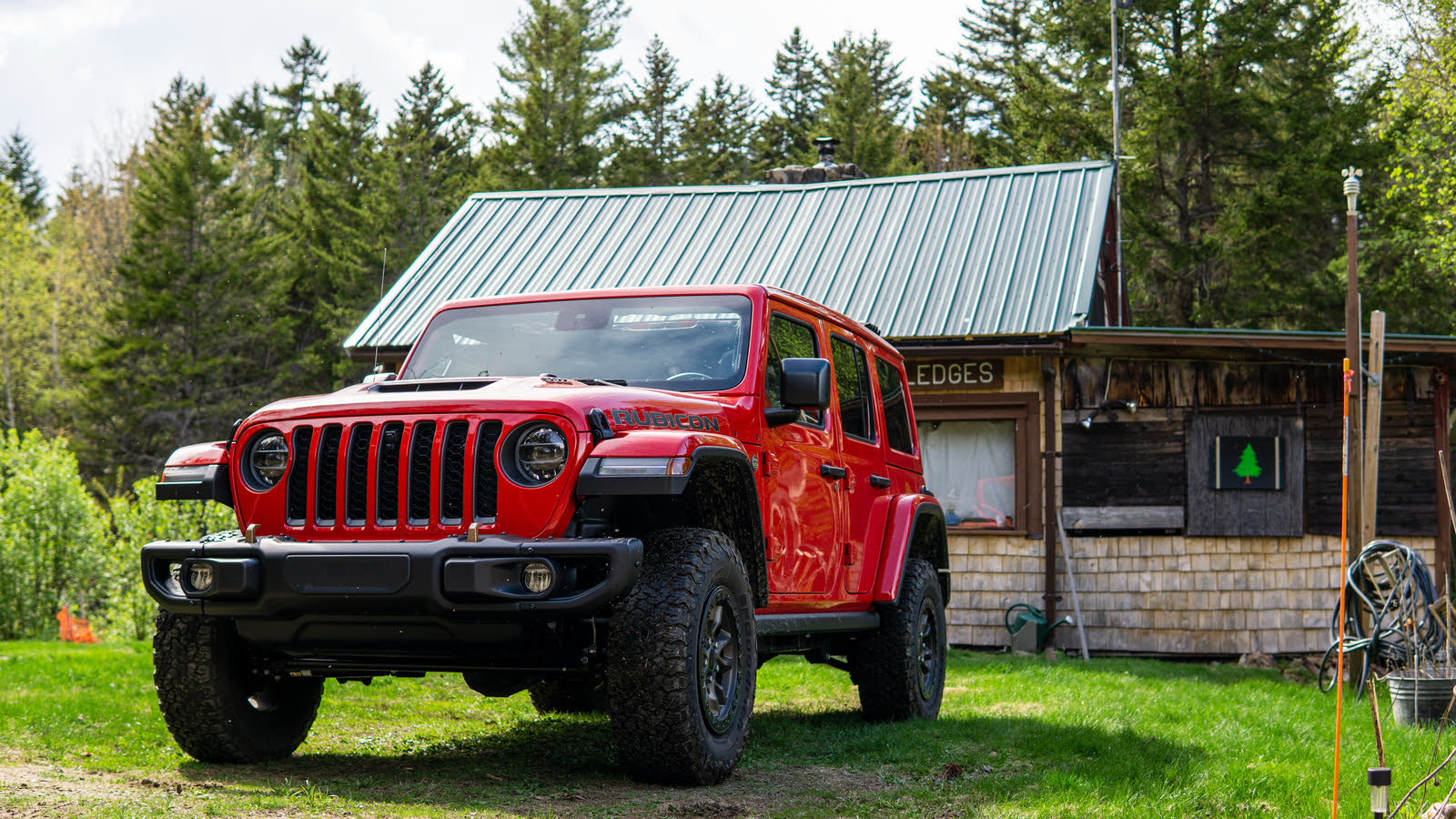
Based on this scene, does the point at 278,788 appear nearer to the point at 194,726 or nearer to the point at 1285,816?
the point at 194,726

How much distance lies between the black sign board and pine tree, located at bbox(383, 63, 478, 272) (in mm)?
24895

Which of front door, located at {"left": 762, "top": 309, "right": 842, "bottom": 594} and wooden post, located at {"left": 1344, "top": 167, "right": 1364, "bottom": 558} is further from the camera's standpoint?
wooden post, located at {"left": 1344, "top": 167, "right": 1364, "bottom": 558}

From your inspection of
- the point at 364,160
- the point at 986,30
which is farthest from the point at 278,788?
the point at 986,30

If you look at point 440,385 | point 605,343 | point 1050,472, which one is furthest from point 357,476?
point 1050,472

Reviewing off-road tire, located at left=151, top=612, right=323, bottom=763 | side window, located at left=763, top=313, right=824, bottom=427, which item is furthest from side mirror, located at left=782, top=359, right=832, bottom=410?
off-road tire, located at left=151, top=612, right=323, bottom=763

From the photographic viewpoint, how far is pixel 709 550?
187 inches

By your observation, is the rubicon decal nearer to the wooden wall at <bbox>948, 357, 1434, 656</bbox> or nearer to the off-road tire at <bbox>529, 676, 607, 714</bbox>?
the off-road tire at <bbox>529, 676, 607, 714</bbox>

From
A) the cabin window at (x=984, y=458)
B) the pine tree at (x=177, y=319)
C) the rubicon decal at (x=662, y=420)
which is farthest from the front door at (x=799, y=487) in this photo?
the pine tree at (x=177, y=319)

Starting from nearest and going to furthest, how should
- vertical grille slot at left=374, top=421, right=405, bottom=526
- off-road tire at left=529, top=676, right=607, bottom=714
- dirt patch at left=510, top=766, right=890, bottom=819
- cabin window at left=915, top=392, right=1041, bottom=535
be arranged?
1. dirt patch at left=510, top=766, right=890, bottom=819
2. vertical grille slot at left=374, top=421, right=405, bottom=526
3. off-road tire at left=529, top=676, right=607, bottom=714
4. cabin window at left=915, top=392, right=1041, bottom=535

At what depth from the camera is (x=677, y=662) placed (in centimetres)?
446

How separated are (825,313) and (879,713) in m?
2.11

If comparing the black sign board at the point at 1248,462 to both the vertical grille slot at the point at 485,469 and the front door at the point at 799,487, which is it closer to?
the front door at the point at 799,487

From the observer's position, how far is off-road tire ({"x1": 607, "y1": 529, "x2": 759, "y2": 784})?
14.6 feet

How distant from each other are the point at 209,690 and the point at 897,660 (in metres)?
3.38
